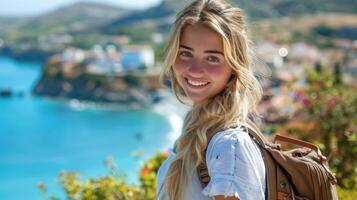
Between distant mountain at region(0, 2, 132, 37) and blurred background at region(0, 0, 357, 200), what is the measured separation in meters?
11.2

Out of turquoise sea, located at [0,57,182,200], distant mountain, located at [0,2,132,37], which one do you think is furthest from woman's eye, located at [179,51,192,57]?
distant mountain, located at [0,2,132,37]

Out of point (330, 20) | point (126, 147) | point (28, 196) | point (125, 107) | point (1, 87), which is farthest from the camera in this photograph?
point (330, 20)

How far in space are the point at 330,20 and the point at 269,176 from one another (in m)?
80.5

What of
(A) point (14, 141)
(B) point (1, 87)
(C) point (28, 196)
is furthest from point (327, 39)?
(C) point (28, 196)

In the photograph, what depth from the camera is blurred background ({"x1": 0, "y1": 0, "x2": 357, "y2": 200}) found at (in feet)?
10.6

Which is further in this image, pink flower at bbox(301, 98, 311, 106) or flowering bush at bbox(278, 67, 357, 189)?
pink flower at bbox(301, 98, 311, 106)

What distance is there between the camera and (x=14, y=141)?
37188 millimetres

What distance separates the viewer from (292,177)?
1.04 meters

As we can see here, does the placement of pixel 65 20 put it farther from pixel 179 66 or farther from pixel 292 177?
pixel 292 177

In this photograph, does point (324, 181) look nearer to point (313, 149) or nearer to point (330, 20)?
point (313, 149)

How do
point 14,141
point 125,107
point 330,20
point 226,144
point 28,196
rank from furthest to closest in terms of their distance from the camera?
1. point 330,20
2. point 125,107
3. point 14,141
4. point 28,196
5. point 226,144

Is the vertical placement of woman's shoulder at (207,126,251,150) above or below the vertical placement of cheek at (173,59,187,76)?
below

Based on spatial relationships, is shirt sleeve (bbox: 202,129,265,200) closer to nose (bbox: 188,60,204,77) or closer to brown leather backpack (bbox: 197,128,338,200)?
brown leather backpack (bbox: 197,128,338,200)

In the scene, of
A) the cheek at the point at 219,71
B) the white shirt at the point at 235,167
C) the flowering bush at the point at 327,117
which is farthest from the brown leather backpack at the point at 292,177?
the flowering bush at the point at 327,117
